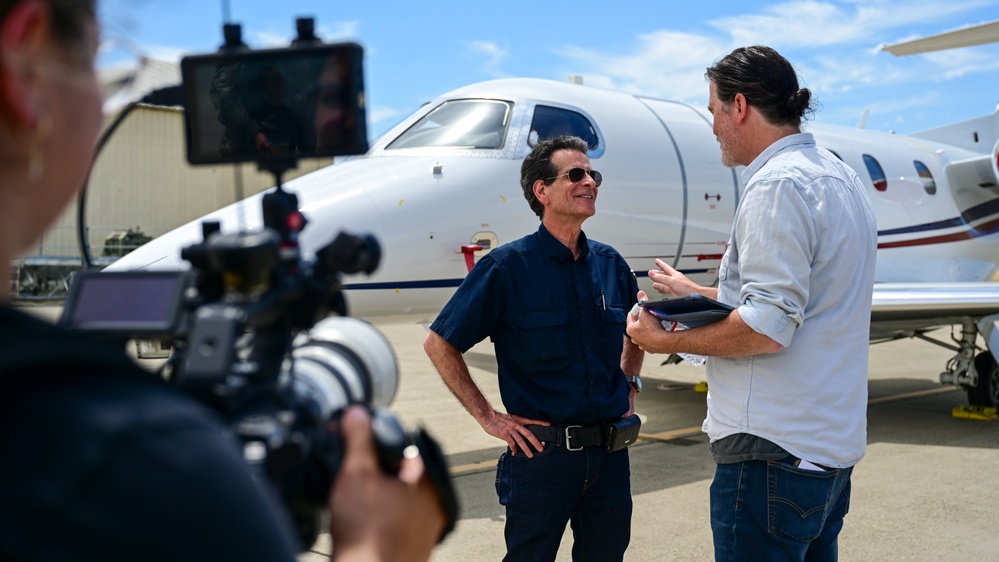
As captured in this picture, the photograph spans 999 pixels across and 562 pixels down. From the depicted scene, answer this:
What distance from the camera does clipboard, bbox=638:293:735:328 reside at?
2.78 m

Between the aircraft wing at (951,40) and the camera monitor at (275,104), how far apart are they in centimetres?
1748

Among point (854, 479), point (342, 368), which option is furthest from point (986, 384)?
point (342, 368)

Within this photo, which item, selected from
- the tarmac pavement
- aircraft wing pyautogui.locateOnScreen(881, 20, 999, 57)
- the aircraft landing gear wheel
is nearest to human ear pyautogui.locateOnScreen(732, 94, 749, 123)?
the tarmac pavement

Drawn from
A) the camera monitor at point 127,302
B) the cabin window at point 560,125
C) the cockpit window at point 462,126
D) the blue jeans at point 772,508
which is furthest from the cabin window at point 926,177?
the camera monitor at point 127,302

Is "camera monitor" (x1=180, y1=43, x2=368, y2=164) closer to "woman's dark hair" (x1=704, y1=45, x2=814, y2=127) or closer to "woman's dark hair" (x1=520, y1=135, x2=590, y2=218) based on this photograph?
"woman's dark hair" (x1=704, y1=45, x2=814, y2=127)

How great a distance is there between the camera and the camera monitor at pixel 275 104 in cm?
123

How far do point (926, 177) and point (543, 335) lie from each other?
9.66 meters

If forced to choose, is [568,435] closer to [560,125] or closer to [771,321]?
[771,321]

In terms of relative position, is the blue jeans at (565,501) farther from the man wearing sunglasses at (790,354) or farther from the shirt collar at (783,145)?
the shirt collar at (783,145)

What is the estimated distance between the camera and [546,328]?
11.3 ft

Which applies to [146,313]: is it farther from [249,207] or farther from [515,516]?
[249,207]

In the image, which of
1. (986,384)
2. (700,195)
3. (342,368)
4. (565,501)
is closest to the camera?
(342,368)

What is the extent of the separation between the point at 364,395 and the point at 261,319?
27 cm

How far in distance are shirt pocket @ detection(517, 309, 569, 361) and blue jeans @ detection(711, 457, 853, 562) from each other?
870 millimetres
